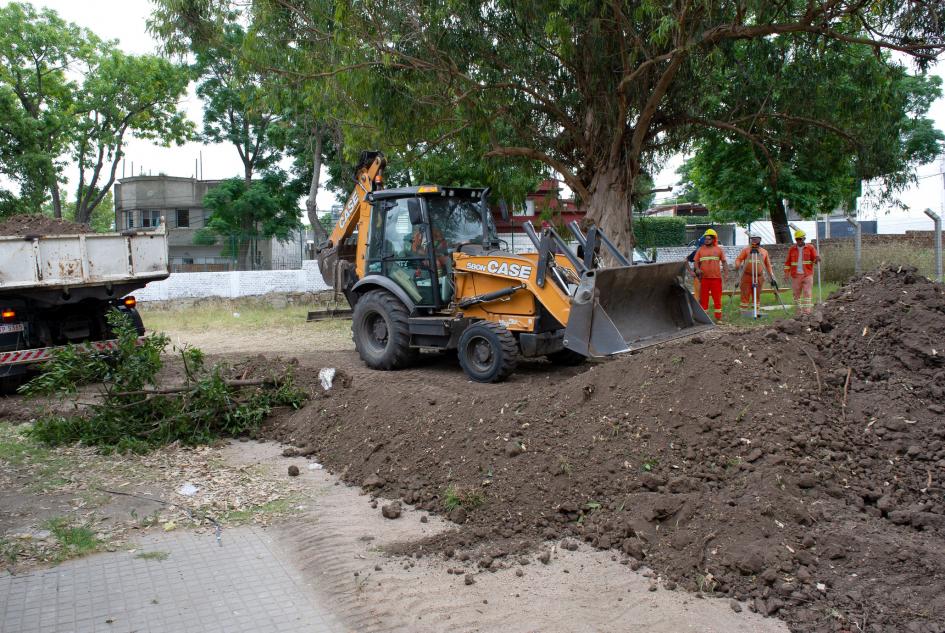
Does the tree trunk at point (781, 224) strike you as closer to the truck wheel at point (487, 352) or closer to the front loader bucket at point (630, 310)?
the front loader bucket at point (630, 310)

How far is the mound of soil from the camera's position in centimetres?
988

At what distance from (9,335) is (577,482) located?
751 cm

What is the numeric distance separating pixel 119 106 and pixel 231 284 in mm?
12717

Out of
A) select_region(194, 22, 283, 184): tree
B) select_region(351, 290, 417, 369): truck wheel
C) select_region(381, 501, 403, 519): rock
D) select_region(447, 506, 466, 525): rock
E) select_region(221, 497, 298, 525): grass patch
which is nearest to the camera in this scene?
select_region(447, 506, 466, 525): rock

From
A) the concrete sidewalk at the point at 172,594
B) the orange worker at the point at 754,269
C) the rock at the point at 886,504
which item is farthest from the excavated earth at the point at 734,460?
the orange worker at the point at 754,269

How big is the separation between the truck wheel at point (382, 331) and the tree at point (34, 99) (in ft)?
71.1

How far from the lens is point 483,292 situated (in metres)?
9.77

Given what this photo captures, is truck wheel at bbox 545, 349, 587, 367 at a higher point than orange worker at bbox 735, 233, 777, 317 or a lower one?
lower

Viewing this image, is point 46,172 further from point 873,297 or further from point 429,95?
point 873,297

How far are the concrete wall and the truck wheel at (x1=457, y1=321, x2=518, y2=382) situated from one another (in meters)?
12.1

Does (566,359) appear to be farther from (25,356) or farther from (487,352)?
(25,356)

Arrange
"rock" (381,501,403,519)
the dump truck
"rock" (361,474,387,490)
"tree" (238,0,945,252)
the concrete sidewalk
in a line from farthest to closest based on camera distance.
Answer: "tree" (238,0,945,252) → the dump truck → "rock" (361,474,387,490) → "rock" (381,501,403,519) → the concrete sidewalk

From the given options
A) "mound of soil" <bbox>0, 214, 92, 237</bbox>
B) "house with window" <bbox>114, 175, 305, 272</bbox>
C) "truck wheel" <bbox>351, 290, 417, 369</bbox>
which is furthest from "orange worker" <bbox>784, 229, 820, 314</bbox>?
"house with window" <bbox>114, 175, 305, 272</bbox>

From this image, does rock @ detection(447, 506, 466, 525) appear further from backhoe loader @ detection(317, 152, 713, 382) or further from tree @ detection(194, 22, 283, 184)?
tree @ detection(194, 22, 283, 184)
